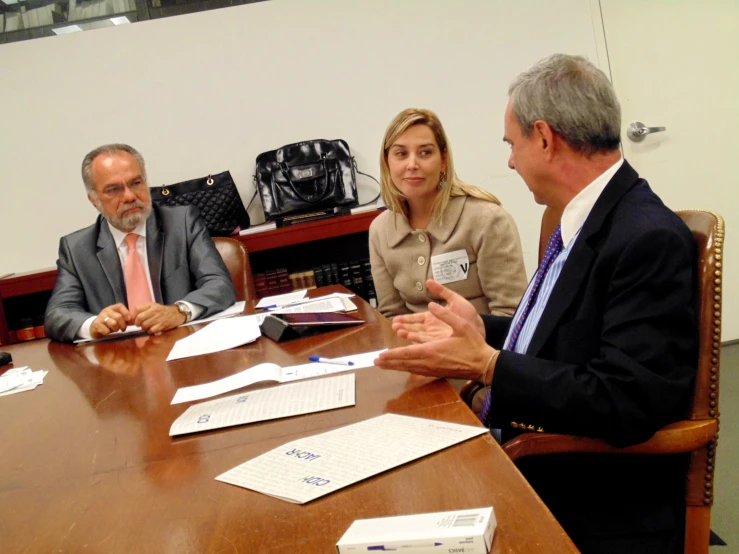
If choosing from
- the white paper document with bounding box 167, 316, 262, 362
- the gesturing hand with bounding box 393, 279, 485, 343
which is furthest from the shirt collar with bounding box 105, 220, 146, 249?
the gesturing hand with bounding box 393, 279, 485, 343

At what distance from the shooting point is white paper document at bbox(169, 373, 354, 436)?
124 cm

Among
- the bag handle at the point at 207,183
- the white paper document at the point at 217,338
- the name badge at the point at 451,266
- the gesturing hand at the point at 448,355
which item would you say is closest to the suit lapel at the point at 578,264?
the gesturing hand at the point at 448,355

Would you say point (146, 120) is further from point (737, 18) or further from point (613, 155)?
point (737, 18)

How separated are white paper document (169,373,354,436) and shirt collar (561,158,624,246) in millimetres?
537

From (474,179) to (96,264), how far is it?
2170 mm

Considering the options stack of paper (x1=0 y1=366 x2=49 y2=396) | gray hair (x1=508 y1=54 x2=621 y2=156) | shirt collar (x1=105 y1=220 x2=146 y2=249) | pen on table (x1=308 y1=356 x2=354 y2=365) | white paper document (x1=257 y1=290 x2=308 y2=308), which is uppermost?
gray hair (x1=508 y1=54 x2=621 y2=156)

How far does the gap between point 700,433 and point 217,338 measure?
4.27 feet

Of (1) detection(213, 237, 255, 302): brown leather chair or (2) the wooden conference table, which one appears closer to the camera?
(2) the wooden conference table

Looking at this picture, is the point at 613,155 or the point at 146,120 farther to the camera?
the point at 146,120

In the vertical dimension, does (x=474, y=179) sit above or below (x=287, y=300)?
above

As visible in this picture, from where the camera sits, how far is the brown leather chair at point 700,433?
3.95 ft

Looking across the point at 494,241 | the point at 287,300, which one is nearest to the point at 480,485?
the point at 494,241

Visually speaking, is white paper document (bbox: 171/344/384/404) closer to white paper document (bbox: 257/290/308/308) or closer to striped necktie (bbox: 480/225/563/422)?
striped necktie (bbox: 480/225/563/422)

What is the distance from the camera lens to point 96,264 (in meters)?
2.89
